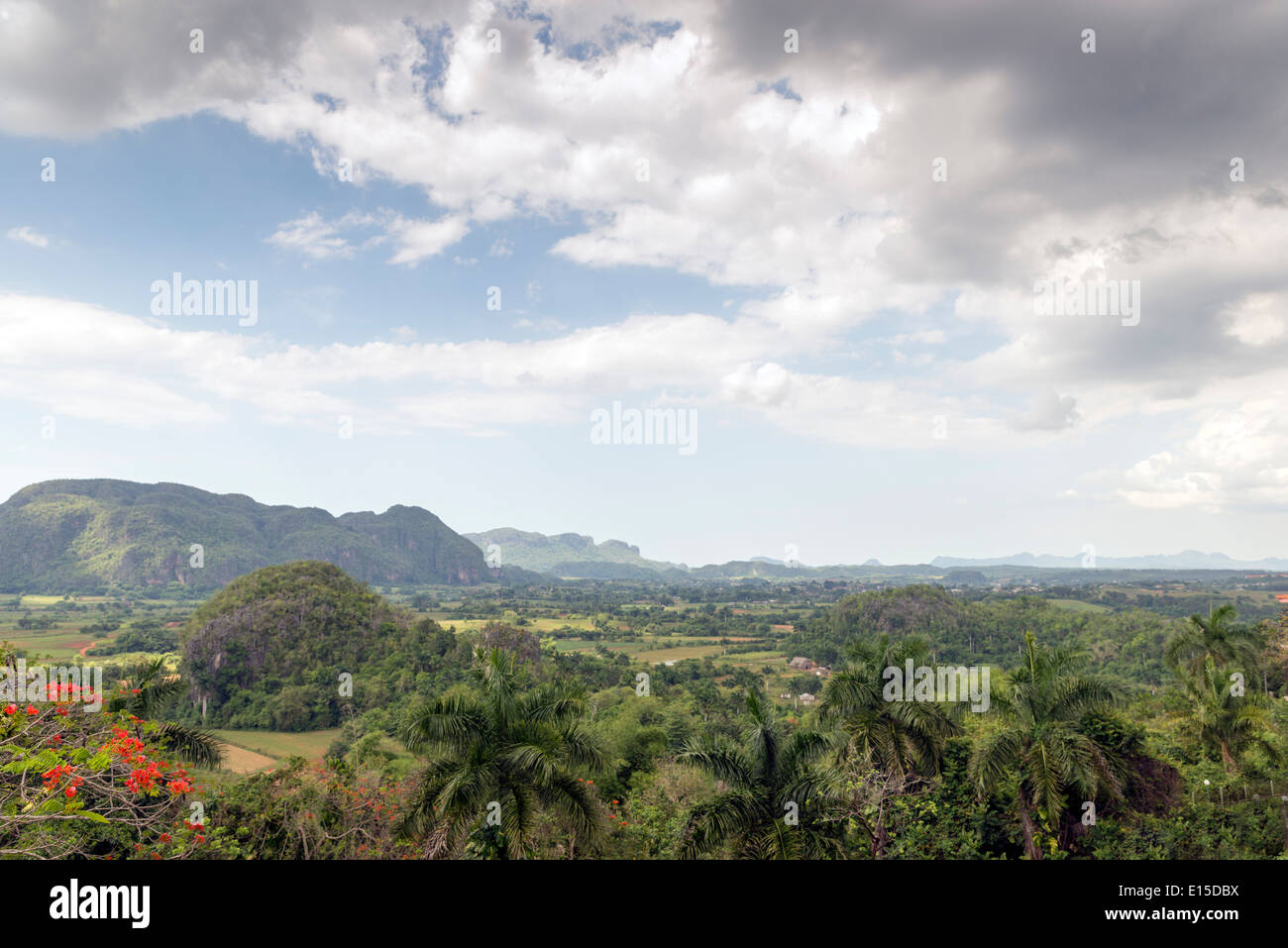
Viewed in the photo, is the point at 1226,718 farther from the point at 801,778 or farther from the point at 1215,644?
the point at 801,778

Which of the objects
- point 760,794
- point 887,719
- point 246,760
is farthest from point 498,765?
point 246,760

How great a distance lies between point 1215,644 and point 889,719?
17.0 m

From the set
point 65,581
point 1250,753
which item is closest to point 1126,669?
point 1250,753

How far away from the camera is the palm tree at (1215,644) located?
2448 centimetres

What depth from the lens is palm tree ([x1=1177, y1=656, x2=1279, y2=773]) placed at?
20984 mm

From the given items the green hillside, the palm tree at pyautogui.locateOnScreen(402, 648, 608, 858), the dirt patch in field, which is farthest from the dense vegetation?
the green hillside

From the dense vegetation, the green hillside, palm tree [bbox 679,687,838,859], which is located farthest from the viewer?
the green hillside

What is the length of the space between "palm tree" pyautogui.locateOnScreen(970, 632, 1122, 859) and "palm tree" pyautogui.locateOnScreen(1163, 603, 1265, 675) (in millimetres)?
12430

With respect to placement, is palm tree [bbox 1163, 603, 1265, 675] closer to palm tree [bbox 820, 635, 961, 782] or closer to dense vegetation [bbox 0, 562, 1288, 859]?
dense vegetation [bbox 0, 562, 1288, 859]

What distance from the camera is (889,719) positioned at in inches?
685

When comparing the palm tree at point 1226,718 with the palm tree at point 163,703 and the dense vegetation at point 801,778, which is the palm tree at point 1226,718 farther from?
the palm tree at point 163,703

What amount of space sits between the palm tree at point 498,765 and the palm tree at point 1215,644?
24068 mm
